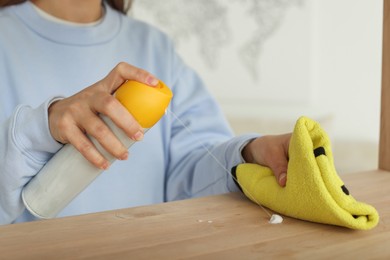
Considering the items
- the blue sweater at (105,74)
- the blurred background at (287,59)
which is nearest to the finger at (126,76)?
the blue sweater at (105,74)

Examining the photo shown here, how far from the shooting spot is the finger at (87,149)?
1.40 feet

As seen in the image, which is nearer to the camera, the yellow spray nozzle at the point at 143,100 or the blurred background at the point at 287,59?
the yellow spray nozzle at the point at 143,100

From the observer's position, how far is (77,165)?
435mm

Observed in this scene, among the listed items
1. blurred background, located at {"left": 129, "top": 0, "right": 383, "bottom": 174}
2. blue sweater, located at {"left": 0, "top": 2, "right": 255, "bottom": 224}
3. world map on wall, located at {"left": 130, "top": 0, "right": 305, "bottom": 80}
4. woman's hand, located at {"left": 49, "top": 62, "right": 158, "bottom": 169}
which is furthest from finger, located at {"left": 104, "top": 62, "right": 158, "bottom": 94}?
world map on wall, located at {"left": 130, "top": 0, "right": 305, "bottom": 80}

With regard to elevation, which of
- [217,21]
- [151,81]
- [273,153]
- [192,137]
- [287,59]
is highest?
[151,81]

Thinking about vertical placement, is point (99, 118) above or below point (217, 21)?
above

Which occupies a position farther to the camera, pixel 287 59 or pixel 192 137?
pixel 287 59

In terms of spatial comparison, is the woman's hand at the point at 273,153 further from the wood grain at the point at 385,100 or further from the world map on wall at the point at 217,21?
the world map on wall at the point at 217,21

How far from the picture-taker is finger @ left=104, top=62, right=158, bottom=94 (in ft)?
1.34

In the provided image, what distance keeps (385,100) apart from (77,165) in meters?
0.34

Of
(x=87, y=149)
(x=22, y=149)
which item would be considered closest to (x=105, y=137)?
(x=87, y=149)

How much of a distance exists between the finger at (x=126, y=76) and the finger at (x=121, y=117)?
2cm

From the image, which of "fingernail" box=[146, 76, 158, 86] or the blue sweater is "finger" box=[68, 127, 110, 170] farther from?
the blue sweater

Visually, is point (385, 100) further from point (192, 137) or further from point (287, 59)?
point (287, 59)
